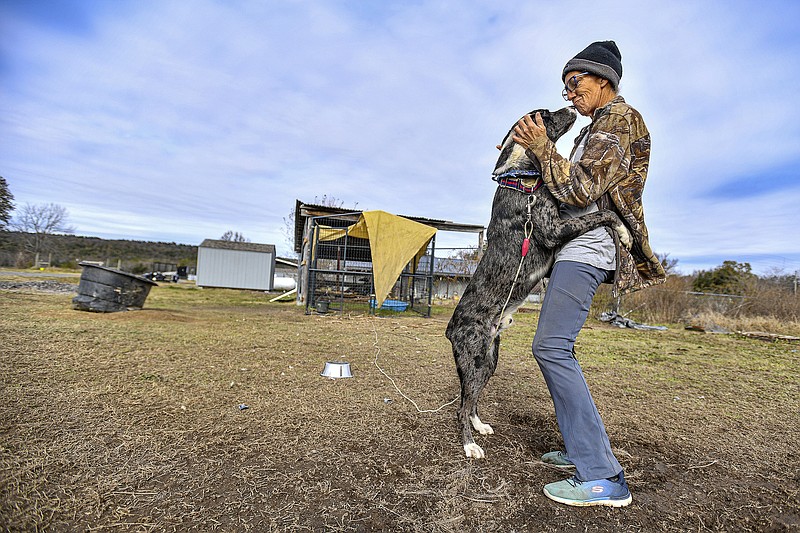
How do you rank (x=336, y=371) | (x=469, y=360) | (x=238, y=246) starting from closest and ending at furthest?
(x=469, y=360), (x=336, y=371), (x=238, y=246)

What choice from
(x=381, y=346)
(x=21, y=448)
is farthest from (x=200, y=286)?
(x=21, y=448)

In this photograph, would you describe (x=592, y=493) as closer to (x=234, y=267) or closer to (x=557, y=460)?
(x=557, y=460)

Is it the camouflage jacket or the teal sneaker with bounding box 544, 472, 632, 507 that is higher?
the camouflage jacket

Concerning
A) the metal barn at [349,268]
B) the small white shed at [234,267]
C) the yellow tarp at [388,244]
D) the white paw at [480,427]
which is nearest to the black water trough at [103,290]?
the metal barn at [349,268]

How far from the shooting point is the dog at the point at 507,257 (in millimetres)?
2115

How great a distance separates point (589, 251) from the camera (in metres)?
1.96

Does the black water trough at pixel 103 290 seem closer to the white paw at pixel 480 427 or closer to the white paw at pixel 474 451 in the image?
the white paw at pixel 480 427

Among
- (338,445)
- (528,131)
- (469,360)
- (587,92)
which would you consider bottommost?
(338,445)

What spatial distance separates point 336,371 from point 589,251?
2828mm

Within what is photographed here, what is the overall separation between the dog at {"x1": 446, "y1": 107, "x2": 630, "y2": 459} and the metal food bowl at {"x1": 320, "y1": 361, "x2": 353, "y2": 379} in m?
1.82

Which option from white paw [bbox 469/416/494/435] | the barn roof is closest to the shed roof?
the barn roof

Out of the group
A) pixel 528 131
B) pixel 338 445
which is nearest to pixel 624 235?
pixel 528 131

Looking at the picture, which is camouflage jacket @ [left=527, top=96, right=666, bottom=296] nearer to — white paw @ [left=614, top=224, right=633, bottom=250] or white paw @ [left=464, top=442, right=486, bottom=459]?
white paw @ [left=614, top=224, right=633, bottom=250]

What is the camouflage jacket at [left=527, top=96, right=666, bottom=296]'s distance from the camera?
1861mm
